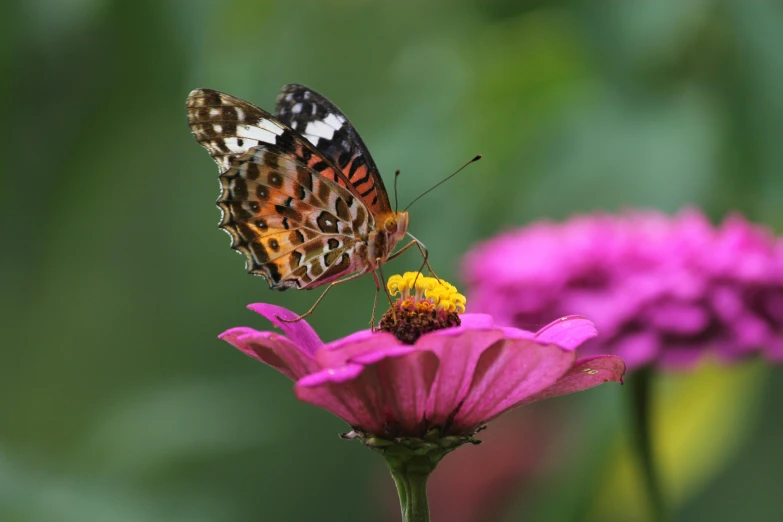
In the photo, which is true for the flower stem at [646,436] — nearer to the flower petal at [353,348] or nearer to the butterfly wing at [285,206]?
the butterfly wing at [285,206]

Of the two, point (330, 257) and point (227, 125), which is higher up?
point (227, 125)

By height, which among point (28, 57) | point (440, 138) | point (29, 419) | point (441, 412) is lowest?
point (441, 412)

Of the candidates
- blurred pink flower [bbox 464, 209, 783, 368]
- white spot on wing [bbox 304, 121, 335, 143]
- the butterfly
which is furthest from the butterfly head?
blurred pink flower [bbox 464, 209, 783, 368]

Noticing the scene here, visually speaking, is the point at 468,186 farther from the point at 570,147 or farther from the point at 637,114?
the point at 637,114

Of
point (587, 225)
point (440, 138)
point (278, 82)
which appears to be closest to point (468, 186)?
point (440, 138)

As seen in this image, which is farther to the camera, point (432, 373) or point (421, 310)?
point (421, 310)

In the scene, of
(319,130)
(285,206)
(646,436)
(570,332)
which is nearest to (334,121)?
(319,130)

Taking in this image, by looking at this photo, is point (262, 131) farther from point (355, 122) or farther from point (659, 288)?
point (355, 122)
